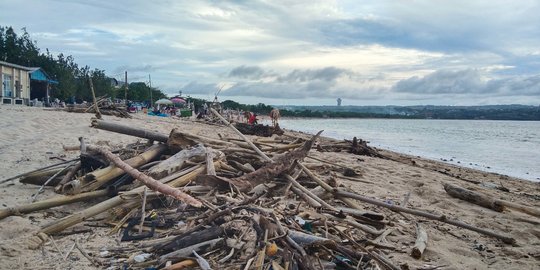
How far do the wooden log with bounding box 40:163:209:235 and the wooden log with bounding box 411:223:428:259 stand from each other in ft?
9.28

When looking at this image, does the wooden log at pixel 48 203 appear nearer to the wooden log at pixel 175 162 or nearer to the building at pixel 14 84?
the wooden log at pixel 175 162

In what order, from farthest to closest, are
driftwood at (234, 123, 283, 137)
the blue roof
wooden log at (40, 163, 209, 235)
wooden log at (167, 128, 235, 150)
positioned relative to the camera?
the blue roof < driftwood at (234, 123, 283, 137) < wooden log at (167, 128, 235, 150) < wooden log at (40, 163, 209, 235)

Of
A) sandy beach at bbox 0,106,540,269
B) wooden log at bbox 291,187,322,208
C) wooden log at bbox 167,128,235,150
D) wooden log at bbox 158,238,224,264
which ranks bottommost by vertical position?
sandy beach at bbox 0,106,540,269

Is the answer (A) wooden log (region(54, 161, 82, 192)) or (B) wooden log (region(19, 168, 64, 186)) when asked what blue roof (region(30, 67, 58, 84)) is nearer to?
(B) wooden log (region(19, 168, 64, 186))

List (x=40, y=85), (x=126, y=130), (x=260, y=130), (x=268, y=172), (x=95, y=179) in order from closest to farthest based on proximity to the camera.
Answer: (x=95, y=179)
(x=268, y=172)
(x=126, y=130)
(x=260, y=130)
(x=40, y=85)

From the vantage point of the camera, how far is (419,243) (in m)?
4.16

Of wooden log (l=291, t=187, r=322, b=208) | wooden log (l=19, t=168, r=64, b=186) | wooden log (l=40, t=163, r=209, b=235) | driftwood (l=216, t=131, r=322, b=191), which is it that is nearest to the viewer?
wooden log (l=40, t=163, r=209, b=235)

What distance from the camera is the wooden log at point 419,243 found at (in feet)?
12.9

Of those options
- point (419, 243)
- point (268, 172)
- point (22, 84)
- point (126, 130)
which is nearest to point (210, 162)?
point (268, 172)

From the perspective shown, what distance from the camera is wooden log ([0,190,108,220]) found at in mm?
4410

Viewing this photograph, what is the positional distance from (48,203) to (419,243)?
4142 millimetres

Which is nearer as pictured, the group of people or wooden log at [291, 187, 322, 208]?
wooden log at [291, 187, 322, 208]

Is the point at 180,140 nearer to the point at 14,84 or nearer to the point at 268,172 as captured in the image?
the point at 268,172

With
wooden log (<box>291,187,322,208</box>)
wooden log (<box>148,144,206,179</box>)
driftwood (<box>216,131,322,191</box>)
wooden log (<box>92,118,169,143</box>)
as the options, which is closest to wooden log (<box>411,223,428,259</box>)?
wooden log (<box>291,187,322,208</box>)
